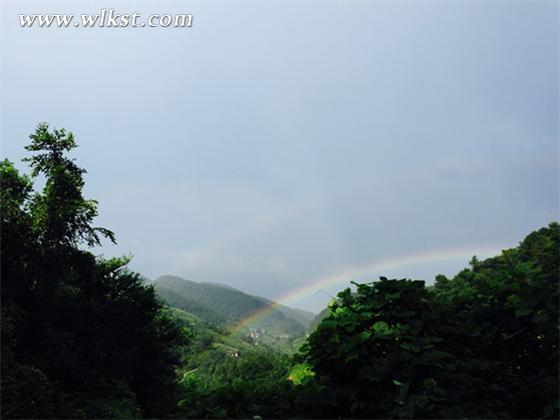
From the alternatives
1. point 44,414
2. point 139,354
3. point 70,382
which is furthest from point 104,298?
point 44,414

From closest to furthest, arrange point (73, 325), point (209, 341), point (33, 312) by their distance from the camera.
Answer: point (33, 312)
point (73, 325)
point (209, 341)

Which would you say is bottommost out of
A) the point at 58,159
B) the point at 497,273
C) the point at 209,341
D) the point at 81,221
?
the point at 209,341

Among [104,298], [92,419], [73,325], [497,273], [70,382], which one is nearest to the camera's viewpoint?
[497,273]

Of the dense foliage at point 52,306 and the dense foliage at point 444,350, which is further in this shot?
the dense foliage at point 52,306

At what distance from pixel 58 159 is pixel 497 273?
741 inches

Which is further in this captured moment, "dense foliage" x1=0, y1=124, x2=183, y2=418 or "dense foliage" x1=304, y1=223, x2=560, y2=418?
"dense foliage" x1=0, y1=124, x2=183, y2=418

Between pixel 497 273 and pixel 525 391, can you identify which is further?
pixel 497 273

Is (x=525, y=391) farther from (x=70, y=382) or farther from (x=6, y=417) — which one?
(x=70, y=382)

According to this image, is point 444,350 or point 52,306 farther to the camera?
point 52,306

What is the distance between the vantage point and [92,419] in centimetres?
1816

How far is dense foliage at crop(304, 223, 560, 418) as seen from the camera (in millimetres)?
5516

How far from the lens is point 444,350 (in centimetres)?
609

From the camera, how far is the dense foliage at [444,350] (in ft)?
18.1

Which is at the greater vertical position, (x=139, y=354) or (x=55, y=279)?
(x=55, y=279)
